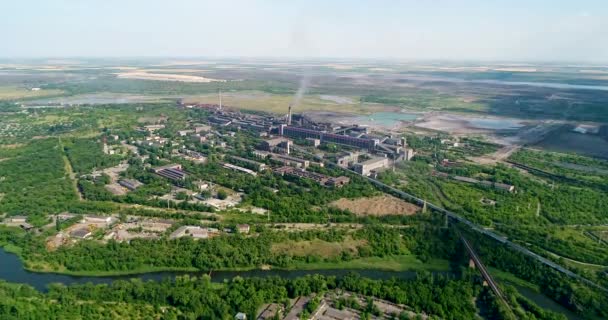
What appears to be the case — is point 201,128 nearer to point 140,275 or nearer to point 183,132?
point 183,132

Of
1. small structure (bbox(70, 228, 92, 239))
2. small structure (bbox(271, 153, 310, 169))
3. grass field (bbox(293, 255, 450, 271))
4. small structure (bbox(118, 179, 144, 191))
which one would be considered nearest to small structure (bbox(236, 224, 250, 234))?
grass field (bbox(293, 255, 450, 271))

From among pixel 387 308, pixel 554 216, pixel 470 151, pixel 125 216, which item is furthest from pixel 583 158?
pixel 125 216

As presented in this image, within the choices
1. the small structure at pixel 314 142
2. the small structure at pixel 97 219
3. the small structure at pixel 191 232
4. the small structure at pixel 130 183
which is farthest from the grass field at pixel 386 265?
the small structure at pixel 314 142

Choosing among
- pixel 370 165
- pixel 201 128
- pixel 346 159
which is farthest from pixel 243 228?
pixel 201 128

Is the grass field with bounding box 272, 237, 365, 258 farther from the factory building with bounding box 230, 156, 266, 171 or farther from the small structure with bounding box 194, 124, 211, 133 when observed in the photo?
the small structure with bounding box 194, 124, 211, 133

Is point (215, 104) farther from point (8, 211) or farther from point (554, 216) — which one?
point (554, 216)
